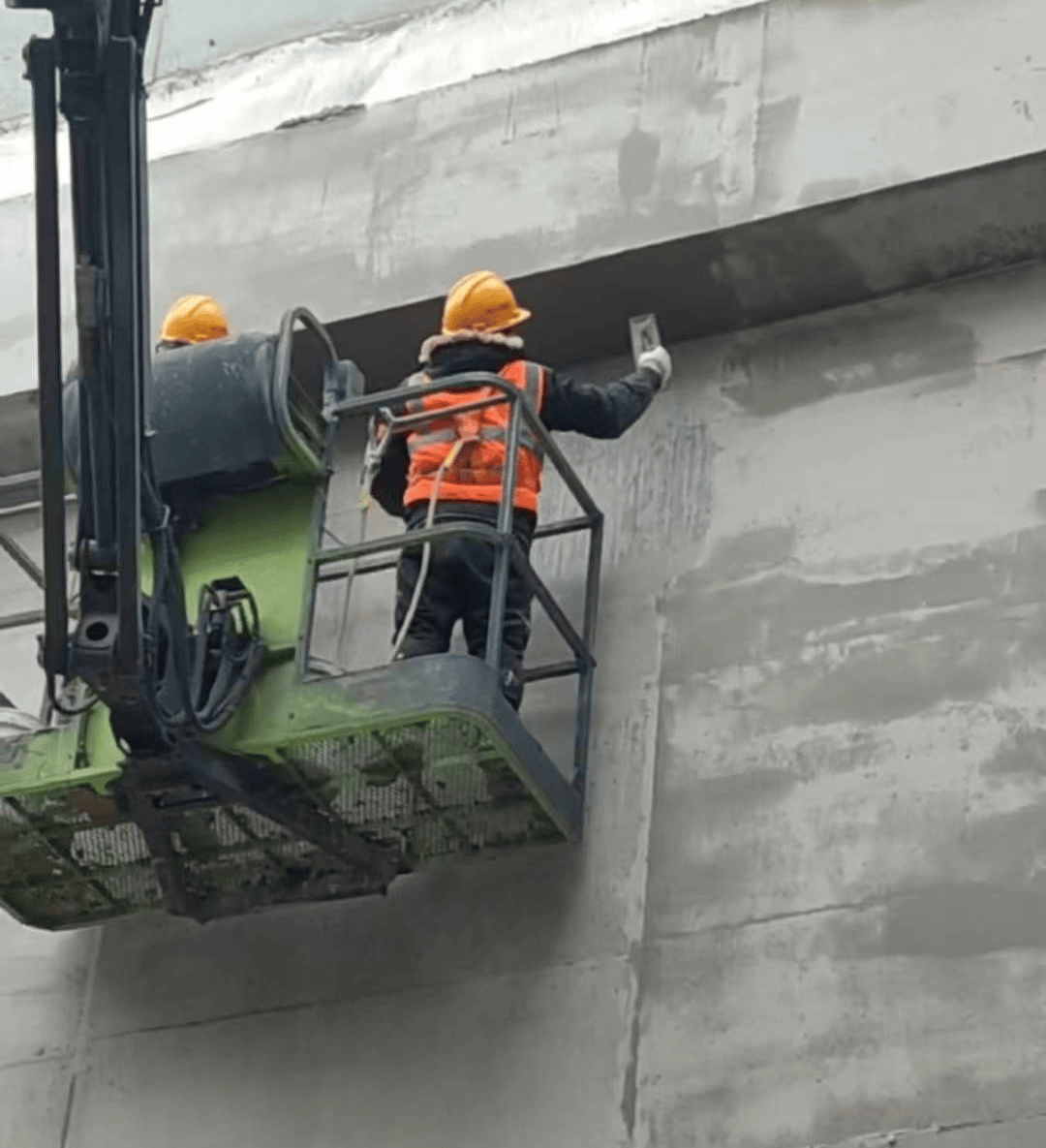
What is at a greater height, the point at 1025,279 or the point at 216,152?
the point at 216,152

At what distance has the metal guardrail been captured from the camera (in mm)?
8445

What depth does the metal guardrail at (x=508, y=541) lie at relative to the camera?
8445 mm

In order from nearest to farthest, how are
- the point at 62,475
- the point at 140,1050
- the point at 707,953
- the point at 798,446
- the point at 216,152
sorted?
the point at 62,475, the point at 707,953, the point at 140,1050, the point at 798,446, the point at 216,152

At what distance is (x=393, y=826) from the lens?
8.71 metres

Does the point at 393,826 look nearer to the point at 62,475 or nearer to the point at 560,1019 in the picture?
the point at 560,1019

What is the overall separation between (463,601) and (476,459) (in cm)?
48

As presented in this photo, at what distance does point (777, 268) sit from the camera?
33.2 feet

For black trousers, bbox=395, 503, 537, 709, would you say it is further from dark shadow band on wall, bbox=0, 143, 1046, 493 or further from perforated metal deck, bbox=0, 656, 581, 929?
dark shadow band on wall, bbox=0, 143, 1046, 493

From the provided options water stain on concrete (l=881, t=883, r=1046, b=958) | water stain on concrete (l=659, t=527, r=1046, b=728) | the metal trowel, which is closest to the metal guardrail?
water stain on concrete (l=659, t=527, r=1046, b=728)

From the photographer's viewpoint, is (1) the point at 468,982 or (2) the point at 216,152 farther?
(2) the point at 216,152

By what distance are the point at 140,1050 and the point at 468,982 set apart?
1.19m

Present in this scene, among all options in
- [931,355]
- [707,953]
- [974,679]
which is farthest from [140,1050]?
[931,355]

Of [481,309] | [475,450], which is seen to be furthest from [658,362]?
[475,450]

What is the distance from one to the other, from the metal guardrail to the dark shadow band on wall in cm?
99
